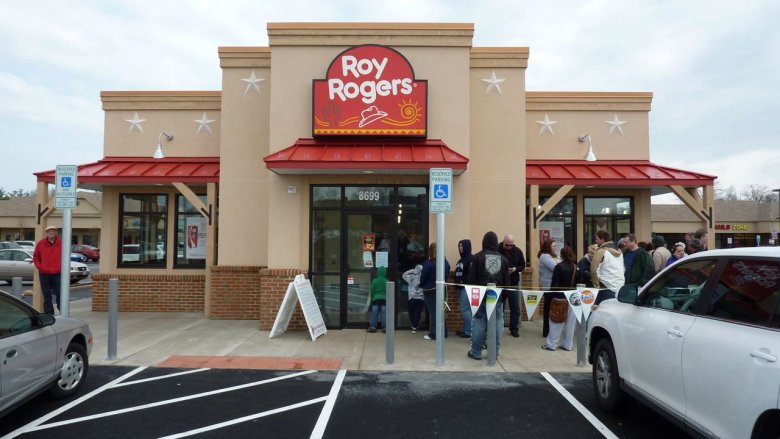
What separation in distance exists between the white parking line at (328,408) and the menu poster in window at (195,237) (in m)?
6.50

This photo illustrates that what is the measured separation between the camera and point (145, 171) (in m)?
10.3

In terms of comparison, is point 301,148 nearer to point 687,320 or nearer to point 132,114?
point 132,114

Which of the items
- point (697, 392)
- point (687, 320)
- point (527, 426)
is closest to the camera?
point (697, 392)

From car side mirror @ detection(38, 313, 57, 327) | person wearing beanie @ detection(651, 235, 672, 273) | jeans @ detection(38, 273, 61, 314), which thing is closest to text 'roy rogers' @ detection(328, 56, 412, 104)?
person wearing beanie @ detection(651, 235, 672, 273)

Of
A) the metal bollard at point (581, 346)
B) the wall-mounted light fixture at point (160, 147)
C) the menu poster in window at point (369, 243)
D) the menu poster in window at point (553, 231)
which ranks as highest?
the wall-mounted light fixture at point (160, 147)

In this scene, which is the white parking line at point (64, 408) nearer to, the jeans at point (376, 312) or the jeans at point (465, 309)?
the jeans at point (376, 312)

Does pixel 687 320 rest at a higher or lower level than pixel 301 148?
lower

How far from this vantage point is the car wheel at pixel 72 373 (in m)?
5.03

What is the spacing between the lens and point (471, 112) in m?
9.96

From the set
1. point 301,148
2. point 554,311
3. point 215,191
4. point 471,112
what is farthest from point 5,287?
point 554,311

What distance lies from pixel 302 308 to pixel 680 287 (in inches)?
220

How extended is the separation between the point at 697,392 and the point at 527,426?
1.66 meters

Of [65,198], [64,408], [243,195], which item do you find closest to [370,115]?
[243,195]

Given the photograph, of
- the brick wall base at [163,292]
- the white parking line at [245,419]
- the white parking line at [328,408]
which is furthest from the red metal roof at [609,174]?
the brick wall base at [163,292]
